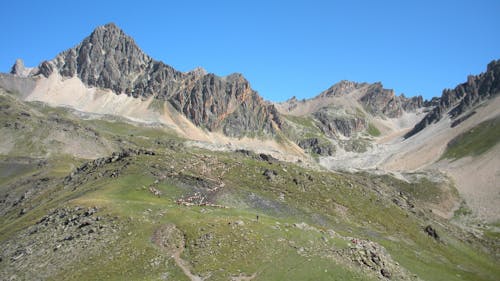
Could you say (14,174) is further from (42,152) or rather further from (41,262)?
(41,262)

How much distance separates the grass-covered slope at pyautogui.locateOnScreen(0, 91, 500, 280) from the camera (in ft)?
163

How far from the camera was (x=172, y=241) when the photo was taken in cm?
5325

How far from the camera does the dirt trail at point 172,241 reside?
49969mm

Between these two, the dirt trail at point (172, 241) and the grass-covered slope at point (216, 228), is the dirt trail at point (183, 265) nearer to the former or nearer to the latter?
the dirt trail at point (172, 241)

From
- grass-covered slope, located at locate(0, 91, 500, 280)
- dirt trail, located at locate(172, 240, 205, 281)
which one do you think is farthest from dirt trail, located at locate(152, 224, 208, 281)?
grass-covered slope, located at locate(0, 91, 500, 280)

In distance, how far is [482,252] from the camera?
102062mm

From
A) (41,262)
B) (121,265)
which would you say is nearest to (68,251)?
(41,262)

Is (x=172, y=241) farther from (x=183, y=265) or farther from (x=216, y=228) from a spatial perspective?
(x=216, y=228)

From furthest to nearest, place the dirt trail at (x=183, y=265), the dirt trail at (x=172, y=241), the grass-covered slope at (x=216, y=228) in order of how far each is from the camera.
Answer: the dirt trail at (x=172, y=241), the grass-covered slope at (x=216, y=228), the dirt trail at (x=183, y=265)

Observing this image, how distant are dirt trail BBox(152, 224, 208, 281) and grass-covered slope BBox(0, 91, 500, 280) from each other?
15cm

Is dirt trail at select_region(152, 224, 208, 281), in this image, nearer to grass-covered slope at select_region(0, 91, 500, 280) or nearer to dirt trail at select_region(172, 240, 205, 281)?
dirt trail at select_region(172, 240, 205, 281)

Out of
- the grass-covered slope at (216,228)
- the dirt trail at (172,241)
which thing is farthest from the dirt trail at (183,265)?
the grass-covered slope at (216,228)

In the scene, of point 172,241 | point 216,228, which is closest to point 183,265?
point 172,241

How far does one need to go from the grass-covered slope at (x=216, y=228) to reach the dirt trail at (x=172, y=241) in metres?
0.15
